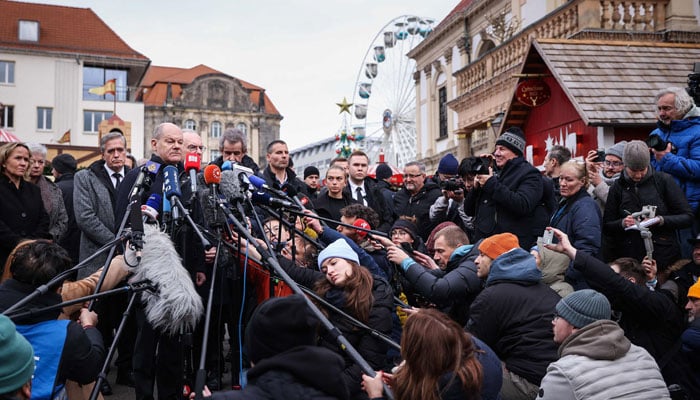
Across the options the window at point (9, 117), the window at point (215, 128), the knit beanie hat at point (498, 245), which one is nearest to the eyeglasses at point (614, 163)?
the knit beanie hat at point (498, 245)

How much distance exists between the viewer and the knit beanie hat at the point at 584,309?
356 centimetres

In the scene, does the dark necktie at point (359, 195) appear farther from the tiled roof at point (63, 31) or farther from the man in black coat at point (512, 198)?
the tiled roof at point (63, 31)

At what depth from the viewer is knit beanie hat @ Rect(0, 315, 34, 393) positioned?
259cm

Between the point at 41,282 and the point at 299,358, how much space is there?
1.71 m

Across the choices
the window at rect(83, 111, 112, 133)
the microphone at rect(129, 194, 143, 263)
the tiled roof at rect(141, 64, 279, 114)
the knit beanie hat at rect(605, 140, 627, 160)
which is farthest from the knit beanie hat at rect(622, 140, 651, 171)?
the tiled roof at rect(141, 64, 279, 114)

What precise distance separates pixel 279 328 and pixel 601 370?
1.63m

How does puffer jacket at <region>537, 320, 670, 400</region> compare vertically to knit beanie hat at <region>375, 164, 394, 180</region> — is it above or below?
below

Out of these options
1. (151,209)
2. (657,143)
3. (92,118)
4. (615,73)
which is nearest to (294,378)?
(151,209)

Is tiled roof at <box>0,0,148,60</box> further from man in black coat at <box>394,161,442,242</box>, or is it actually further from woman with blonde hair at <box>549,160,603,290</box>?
woman with blonde hair at <box>549,160,603,290</box>

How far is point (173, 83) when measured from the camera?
67.3 m

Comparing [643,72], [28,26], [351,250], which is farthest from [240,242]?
[28,26]

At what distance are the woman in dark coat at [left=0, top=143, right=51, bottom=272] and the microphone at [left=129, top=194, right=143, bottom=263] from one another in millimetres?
2284

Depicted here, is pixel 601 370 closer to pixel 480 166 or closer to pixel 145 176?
pixel 480 166

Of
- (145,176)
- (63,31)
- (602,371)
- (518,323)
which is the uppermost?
(63,31)
